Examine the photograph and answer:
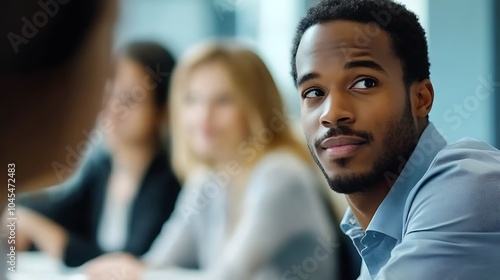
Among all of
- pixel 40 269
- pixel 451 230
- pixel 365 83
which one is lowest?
pixel 40 269

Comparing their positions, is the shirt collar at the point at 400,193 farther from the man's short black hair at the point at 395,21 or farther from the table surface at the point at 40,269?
the table surface at the point at 40,269

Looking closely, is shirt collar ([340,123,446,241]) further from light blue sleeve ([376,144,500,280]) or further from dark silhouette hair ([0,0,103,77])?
dark silhouette hair ([0,0,103,77])

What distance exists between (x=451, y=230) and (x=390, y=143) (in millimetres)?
69

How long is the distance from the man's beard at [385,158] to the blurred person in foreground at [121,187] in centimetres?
86

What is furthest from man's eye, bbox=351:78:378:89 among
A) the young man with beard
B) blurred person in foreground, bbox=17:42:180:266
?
blurred person in foreground, bbox=17:42:180:266

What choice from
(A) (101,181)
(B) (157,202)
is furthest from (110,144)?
(B) (157,202)

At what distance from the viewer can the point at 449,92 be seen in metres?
0.58

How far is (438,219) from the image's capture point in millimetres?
438

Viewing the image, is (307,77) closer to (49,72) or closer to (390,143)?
(390,143)

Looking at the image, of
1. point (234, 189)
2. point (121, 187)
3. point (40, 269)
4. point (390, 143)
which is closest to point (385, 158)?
point (390, 143)

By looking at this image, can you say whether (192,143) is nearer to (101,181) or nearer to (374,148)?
(101,181)

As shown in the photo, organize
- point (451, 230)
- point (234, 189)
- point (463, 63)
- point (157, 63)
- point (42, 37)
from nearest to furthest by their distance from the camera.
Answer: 1. point (42, 37)
2. point (451, 230)
3. point (463, 63)
4. point (234, 189)
5. point (157, 63)

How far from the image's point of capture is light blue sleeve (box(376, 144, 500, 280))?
16.9 inches

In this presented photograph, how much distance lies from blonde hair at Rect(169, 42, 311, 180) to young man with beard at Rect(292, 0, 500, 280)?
0.56 m
